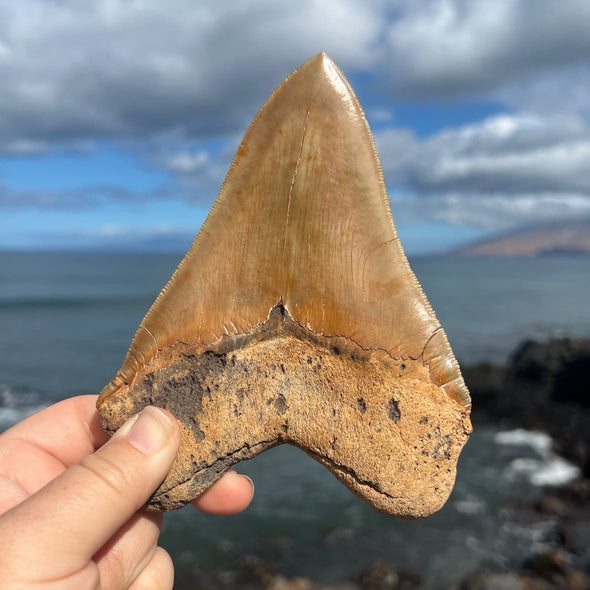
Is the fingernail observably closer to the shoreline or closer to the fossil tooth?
the fossil tooth

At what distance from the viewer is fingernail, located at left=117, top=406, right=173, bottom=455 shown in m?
2.25

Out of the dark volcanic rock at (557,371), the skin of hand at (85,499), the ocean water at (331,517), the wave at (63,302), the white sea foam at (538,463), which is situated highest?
the skin of hand at (85,499)

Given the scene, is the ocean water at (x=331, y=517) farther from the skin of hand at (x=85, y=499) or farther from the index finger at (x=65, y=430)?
the index finger at (x=65, y=430)

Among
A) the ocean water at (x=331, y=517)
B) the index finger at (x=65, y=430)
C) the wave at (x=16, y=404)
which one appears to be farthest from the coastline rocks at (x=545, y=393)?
the wave at (x=16, y=404)

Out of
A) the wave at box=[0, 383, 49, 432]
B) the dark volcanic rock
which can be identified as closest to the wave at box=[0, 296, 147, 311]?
the wave at box=[0, 383, 49, 432]

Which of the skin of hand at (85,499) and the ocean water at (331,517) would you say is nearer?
the skin of hand at (85,499)

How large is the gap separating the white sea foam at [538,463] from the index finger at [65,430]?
35.7ft

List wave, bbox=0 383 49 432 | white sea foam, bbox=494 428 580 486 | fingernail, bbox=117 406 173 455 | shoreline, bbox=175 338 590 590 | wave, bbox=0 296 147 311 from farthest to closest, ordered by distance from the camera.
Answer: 1. wave, bbox=0 296 147 311
2. wave, bbox=0 383 49 432
3. white sea foam, bbox=494 428 580 486
4. shoreline, bbox=175 338 590 590
5. fingernail, bbox=117 406 173 455

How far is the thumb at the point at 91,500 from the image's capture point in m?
1.86

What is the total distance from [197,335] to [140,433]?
521 mm

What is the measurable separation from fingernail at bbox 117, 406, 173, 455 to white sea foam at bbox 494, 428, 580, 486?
11276 millimetres

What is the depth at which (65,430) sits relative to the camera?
3213 mm

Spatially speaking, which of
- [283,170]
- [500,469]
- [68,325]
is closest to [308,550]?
[500,469]

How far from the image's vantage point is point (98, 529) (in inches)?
79.7
